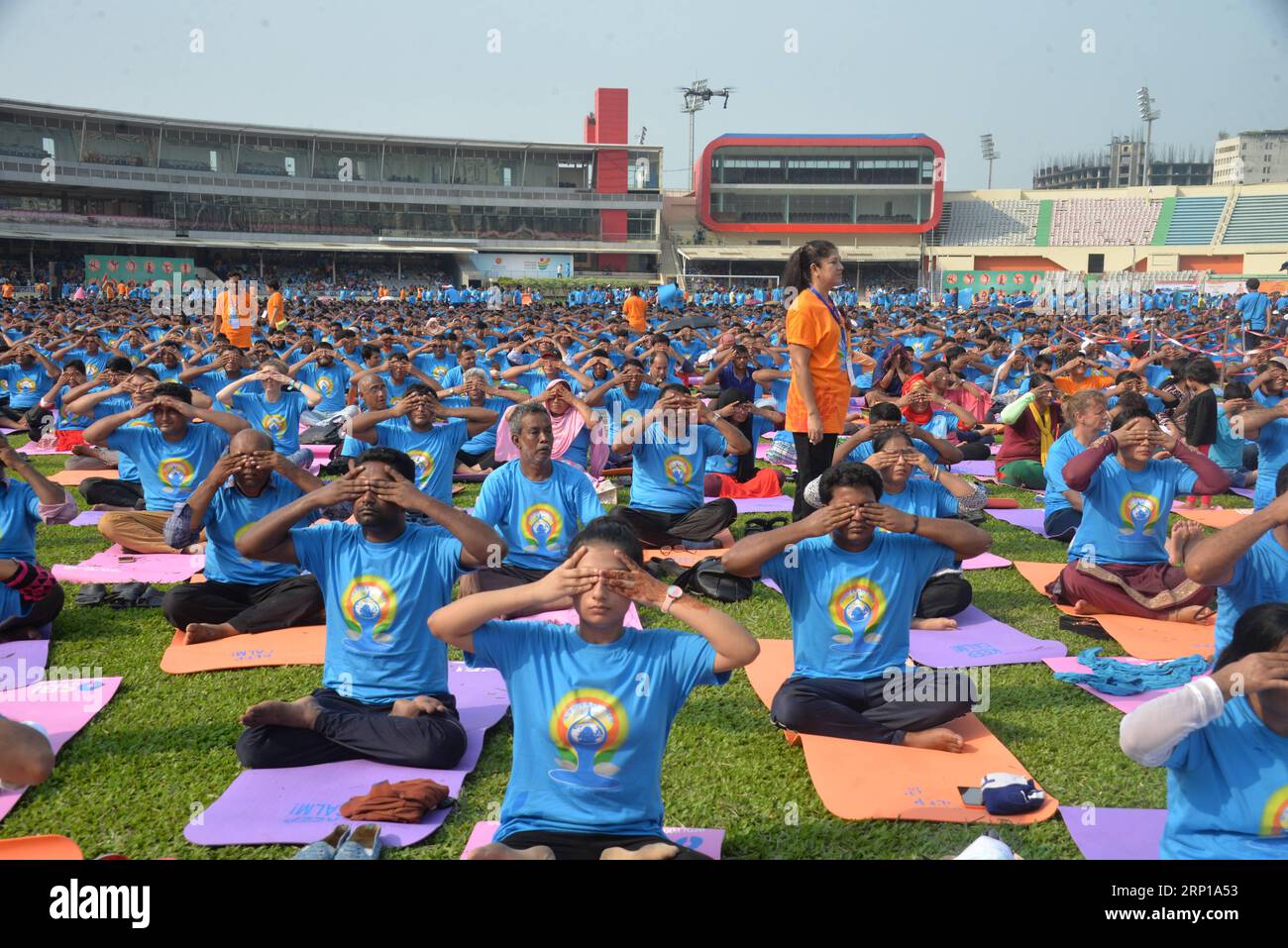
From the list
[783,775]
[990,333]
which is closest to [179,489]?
[783,775]

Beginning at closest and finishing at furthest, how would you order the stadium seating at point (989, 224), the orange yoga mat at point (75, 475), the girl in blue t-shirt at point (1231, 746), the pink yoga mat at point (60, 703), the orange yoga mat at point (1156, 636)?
the girl in blue t-shirt at point (1231, 746)
the pink yoga mat at point (60, 703)
the orange yoga mat at point (1156, 636)
the orange yoga mat at point (75, 475)
the stadium seating at point (989, 224)

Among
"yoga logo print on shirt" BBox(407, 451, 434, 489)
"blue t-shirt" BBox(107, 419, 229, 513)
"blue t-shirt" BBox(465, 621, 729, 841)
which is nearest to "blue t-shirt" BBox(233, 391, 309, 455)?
"blue t-shirt" BBox(107, 419, 229, 513)

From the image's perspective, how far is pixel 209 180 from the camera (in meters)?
55.1

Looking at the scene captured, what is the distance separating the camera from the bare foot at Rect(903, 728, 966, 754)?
4605 mm

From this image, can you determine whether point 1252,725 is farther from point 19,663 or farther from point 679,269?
point 679,269

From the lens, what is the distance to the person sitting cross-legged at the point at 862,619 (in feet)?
14.6

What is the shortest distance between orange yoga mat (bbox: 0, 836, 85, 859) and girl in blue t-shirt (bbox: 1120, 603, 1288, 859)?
3.29m

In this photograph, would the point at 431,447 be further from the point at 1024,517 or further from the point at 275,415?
the point at 1024,517

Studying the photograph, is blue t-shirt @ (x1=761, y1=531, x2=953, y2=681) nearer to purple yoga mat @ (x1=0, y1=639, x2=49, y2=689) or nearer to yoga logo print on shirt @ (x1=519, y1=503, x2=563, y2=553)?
yoga logo print on shirt @ (x1=519, y1=503, x2=563, y2=553)

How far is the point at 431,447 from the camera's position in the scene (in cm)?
793

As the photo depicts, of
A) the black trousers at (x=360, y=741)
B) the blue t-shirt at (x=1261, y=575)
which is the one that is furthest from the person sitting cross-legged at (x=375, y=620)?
the blue t-shirt at (x=1261, y=575)

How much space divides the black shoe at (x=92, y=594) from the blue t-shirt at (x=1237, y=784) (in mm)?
6076

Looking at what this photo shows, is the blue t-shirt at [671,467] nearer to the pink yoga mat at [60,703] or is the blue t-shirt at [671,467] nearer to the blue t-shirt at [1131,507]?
the blue t-shirt at [1131,507]

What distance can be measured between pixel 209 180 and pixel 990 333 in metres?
49.1
